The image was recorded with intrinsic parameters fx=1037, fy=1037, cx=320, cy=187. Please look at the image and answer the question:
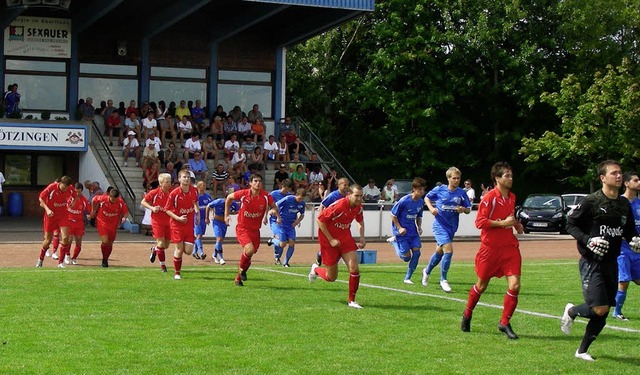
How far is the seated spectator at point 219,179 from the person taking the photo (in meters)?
34.9

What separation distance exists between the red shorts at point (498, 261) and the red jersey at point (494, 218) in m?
0.06

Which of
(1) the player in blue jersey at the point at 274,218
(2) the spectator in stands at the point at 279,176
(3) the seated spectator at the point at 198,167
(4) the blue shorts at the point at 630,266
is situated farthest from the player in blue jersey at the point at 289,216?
(3) the seated spectator at the point at 198,167

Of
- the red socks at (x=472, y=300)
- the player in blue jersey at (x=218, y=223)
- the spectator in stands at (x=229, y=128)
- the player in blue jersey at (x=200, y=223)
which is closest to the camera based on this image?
the red socks at (x=472, y=300)

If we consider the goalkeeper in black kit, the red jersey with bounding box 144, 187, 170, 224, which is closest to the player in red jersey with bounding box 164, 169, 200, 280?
the red jersey with bounding box 144, 187, 170, 224

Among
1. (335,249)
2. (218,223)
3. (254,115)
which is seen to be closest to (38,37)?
(254,115)

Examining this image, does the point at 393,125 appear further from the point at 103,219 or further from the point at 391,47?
the point at 103,219

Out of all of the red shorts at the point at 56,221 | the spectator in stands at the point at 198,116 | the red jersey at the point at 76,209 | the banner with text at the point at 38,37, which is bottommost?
the red shorts at the point at 56,221

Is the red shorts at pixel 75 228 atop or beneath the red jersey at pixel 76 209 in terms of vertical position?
beneath

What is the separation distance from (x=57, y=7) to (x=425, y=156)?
2110cm

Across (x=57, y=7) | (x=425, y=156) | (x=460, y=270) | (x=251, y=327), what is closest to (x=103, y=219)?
(x=460, y=270)

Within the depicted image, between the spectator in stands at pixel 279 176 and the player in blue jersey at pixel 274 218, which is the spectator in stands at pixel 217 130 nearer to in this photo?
the spectator in stands at pixel 279 176

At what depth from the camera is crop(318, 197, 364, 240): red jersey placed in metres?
14.9

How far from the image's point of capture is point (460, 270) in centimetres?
2242

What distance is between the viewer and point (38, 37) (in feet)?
130
